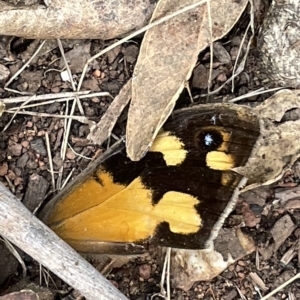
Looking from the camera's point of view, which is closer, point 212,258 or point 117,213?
point 117,213

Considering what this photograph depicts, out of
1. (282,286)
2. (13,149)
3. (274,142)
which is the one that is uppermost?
(274,142)

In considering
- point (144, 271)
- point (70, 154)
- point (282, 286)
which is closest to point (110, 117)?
point (70, 154)

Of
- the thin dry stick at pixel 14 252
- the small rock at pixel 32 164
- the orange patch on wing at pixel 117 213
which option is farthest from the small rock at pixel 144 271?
the small rock at pixel 32 164

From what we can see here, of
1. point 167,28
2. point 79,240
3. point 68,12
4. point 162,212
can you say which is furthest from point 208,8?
point 79,240

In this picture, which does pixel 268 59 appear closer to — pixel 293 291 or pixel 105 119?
pixel 105 119

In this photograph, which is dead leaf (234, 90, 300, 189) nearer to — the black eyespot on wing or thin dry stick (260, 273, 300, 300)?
the black eyespot on wing

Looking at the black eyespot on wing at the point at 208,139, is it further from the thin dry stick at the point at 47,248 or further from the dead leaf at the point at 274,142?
the thin dry stick at the point at 47,248

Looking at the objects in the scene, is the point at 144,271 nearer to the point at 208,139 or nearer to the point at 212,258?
the point at 212,258
